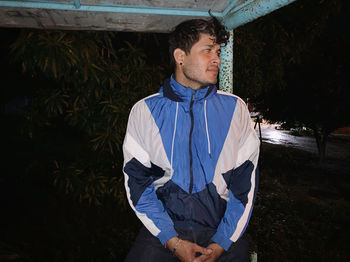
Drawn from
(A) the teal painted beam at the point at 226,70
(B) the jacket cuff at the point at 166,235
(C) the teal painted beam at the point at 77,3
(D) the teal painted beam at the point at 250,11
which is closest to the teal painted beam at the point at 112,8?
(C) the teal painted beam at the point at 77,3

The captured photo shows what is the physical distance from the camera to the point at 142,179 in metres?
1.73

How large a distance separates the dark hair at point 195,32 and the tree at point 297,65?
2.55m

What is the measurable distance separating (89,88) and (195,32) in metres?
2.04

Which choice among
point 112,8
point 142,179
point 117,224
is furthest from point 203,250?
point 117,224

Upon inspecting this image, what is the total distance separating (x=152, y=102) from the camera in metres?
1.81

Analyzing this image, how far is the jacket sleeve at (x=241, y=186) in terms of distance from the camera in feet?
5.25

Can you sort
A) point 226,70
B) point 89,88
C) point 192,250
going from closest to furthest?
1. point 192,250
2. point 226,70
3. point 89,88

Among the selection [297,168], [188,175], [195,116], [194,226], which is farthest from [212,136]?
[297,168]

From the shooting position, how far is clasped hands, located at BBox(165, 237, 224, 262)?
156 cm

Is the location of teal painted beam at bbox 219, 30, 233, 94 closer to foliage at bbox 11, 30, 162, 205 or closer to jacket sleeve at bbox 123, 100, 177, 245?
jacket sleeve at bbox 123, 100, 177, 245

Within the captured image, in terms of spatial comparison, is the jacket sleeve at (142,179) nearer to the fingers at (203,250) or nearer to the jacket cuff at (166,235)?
the jacket cuff at (166,235)

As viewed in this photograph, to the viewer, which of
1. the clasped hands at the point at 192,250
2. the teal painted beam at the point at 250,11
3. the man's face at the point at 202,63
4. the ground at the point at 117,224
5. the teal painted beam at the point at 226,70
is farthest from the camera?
the ground at the point at 117,224

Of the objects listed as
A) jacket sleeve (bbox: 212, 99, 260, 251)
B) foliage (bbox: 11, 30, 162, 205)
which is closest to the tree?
foliage (bbox: 11, 30, 162, 205)

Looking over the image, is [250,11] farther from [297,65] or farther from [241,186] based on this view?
[297,65]
